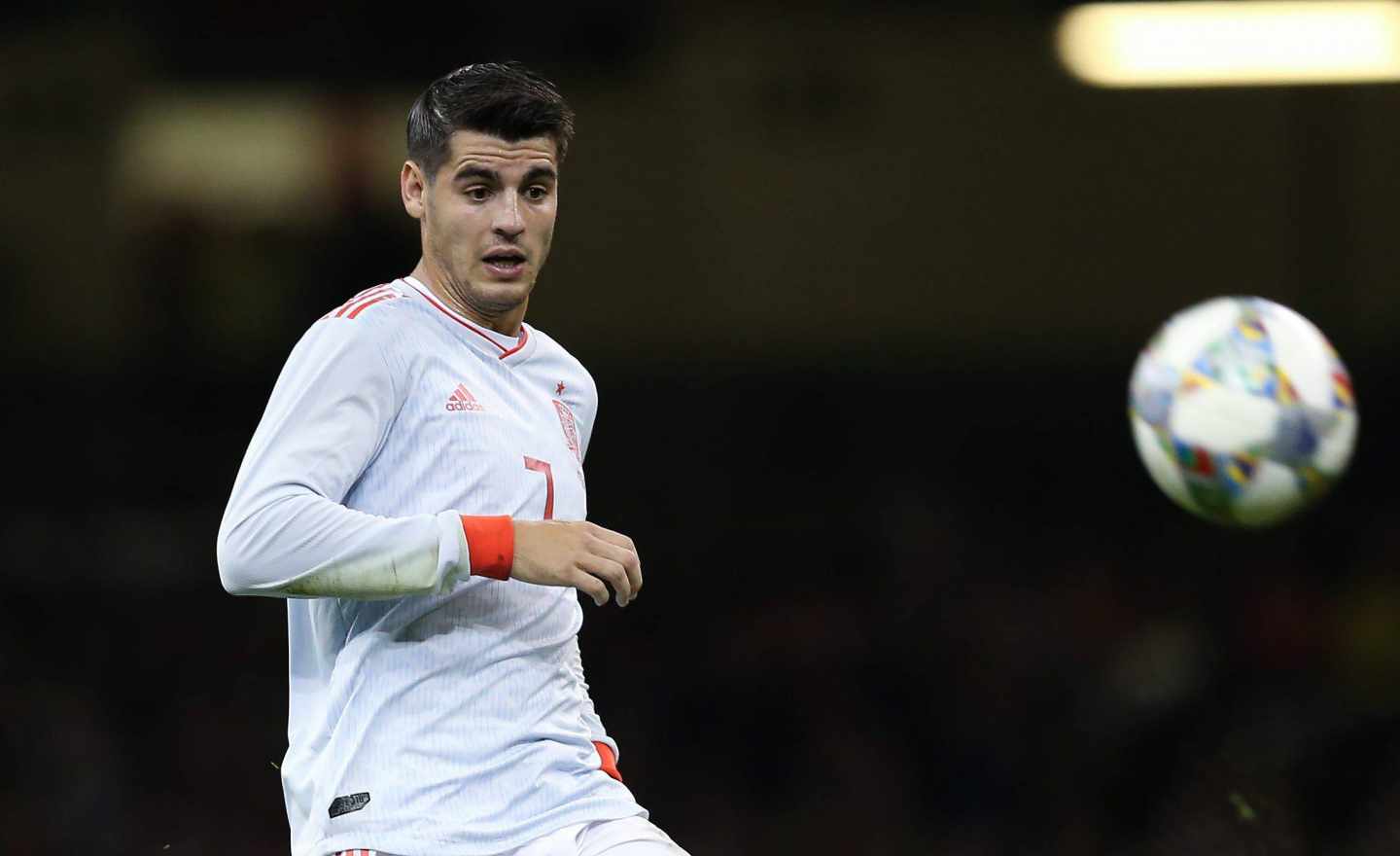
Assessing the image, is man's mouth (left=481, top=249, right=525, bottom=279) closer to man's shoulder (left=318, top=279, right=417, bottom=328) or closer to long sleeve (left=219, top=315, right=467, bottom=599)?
man's shoulder (left=318, top=279, right=417, bottom=328)

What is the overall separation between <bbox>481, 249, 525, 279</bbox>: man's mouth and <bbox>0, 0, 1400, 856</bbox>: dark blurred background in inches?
217

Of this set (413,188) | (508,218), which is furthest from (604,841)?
(413,188)

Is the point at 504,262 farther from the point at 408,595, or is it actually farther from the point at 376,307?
the point at 408,595

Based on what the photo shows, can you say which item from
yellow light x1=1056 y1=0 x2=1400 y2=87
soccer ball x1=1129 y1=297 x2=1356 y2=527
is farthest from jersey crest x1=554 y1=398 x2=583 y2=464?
yellow light x1=1056 y1=0 x2=1400 y2=87

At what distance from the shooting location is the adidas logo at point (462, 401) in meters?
2.68

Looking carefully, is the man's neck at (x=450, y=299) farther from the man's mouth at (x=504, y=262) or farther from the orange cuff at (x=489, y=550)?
the orange cuff at (x=489, y=550)

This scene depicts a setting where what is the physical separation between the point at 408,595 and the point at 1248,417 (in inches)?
67.1

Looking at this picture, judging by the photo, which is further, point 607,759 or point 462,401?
point 607,759

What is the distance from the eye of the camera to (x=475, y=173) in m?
2.80

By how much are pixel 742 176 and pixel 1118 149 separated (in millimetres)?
2276

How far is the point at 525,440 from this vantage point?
277 centimetres

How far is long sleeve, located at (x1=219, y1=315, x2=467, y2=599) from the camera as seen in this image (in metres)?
2.40

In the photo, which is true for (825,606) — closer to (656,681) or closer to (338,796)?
(656,681)

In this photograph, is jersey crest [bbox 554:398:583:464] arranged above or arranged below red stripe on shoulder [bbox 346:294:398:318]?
below
